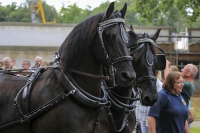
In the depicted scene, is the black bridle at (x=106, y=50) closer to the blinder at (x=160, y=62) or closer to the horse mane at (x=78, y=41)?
the horse mane at (x=78, y=41)

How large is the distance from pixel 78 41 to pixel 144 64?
184 cm

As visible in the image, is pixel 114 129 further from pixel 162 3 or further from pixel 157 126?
pixel 162 3

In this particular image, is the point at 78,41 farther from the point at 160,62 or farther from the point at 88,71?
the point at 160,62

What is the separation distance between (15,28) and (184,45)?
34.3ft

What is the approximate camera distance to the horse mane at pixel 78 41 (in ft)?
17.7

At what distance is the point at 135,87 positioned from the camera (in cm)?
704

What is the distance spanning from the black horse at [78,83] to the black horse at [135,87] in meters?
1.22

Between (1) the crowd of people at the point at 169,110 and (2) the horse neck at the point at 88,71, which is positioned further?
(1) the crowd of people at the point at 169,110

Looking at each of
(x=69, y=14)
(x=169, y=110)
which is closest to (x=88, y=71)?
(x=169, y=110)

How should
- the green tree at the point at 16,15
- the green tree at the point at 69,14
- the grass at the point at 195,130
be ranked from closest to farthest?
1. the grass at the point at 195,130
2. the green tree at the point at 16,15
3. the green tree at the point at 69,14

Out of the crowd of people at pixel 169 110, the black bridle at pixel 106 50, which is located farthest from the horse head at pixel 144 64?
the black bridle at pixel 106 50

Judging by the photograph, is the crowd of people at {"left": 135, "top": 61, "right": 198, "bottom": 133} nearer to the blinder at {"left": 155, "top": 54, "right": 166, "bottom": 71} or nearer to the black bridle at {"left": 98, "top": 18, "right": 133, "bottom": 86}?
the blinder at {"left": 155, "top": 54, "right": 166, "bottom": 71}

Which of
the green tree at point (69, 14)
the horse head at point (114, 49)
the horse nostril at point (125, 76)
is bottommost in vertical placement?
the green tree at point (69, 14)

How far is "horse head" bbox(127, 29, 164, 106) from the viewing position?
6.70m
